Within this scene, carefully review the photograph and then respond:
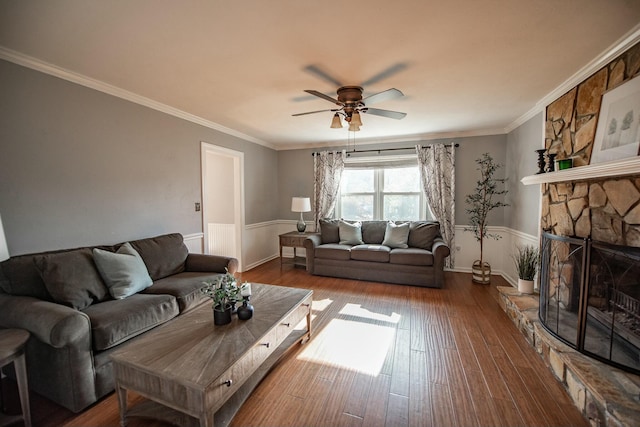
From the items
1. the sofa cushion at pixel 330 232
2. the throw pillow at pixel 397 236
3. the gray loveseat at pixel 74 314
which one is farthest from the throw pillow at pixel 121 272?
the throw pillow at pixel 397 236

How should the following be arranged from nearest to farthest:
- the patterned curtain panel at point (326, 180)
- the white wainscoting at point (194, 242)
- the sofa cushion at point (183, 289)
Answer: the sofa cushion at point (183, 289) < the white wainscoting at point (194, 242) < the patterned curtain panel at point (326, 180)

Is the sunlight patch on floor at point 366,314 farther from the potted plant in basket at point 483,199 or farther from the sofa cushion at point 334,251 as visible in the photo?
the potted plant in basket at point 483,199

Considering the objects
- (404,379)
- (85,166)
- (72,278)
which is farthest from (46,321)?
(404,379)

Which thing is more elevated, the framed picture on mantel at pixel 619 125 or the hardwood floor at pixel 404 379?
the framed picture on mantel at pixel 619 125

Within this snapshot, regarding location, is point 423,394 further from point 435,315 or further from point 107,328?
point 107,328

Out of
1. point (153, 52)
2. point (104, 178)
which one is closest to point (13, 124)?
point (104, 178)

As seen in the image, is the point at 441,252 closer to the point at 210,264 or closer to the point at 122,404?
the point at 210,264

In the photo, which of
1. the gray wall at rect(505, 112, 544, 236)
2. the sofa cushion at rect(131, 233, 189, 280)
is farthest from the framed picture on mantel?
the sofa cushion at rect(131, 233, 189, 280)

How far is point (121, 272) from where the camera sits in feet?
7.34

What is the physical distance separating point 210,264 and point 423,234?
126 inches

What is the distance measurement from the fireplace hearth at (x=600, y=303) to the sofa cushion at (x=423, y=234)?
198 centimetres

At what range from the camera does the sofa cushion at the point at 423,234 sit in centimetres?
425

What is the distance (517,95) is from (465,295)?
2.45 meters

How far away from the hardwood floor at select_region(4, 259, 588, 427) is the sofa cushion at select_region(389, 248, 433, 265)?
32.3 inches
